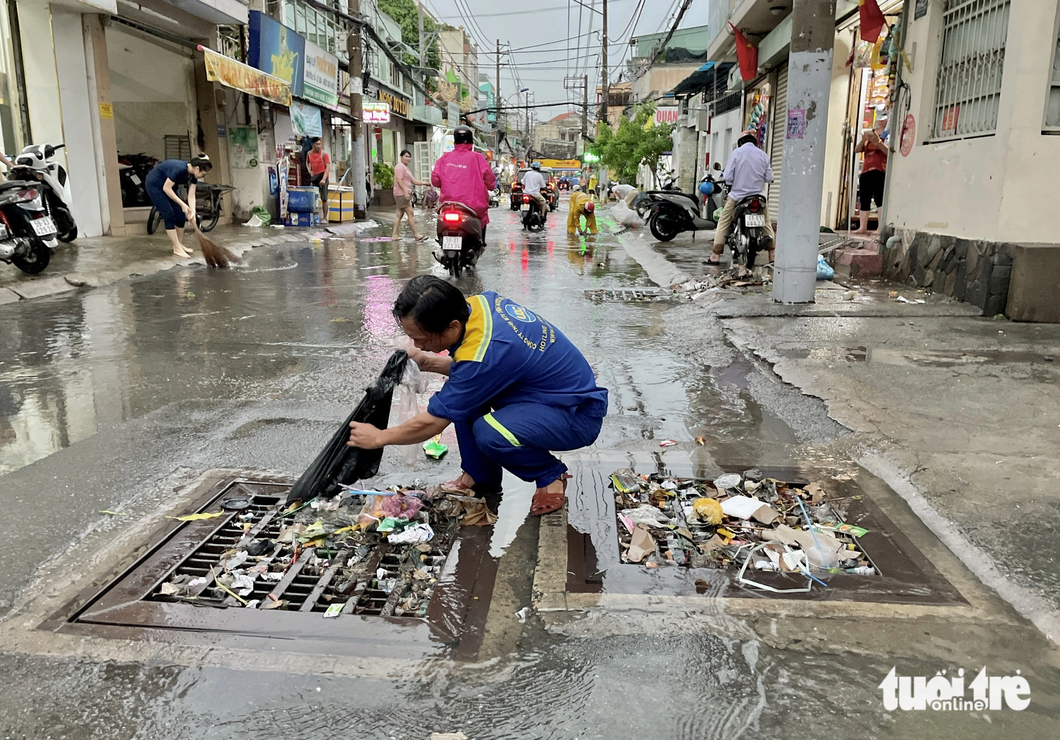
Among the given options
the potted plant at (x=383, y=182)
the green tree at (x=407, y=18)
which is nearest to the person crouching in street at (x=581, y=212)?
the potted plant at (x=383, y=182)

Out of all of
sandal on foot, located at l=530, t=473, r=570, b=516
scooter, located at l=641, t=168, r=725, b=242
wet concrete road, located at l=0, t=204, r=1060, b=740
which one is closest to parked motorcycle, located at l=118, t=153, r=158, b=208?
wet concrete road, located at l=0, t=204, r=1060, b=740

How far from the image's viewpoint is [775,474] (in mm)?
3660

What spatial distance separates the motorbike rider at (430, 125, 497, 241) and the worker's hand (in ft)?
23.1

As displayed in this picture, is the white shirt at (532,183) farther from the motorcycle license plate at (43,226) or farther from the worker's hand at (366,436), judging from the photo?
the worker's hand at (366,436)

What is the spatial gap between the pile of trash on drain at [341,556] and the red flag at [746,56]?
16.7m

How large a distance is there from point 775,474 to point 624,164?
39248 mm

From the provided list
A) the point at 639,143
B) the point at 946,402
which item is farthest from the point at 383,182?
the point at 946,402

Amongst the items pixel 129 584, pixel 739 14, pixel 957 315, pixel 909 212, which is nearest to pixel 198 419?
pixel 129 584

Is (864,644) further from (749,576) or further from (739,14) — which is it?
(739,14)

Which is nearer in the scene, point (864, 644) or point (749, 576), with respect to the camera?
point (864, 644)

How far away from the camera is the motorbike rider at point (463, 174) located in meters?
9.67

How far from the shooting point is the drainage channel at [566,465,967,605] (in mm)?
2623

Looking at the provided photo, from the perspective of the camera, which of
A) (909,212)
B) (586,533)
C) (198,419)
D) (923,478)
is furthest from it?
(909,212)

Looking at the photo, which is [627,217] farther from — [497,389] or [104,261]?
[497,389]
